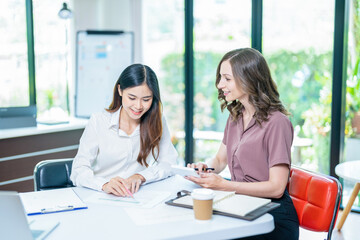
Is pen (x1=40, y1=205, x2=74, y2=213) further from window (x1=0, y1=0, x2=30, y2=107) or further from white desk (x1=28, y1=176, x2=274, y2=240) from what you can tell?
window (x1=0, y1=0, x2=30, y2=107)

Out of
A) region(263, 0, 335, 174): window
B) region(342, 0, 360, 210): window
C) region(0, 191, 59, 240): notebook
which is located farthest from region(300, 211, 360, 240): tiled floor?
region(0, 191, 59, 240): notebook

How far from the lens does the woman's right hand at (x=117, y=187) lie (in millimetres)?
1793

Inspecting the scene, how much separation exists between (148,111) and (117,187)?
613 millimetres

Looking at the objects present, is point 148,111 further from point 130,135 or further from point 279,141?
point 279,141

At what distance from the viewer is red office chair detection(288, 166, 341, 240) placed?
1.78 metres

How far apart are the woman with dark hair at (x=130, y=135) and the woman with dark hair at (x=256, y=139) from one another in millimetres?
286

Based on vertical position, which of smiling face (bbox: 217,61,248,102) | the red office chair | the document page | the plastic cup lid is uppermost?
smiling face (bbox: 217,61,248,102)

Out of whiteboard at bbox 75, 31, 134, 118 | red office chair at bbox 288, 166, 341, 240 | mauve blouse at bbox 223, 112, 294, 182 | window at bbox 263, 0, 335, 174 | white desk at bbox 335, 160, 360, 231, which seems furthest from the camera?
whiteboard at bbox 75, 31, 134, 118

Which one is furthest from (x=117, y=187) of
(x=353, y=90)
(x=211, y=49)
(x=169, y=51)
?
(x=169, y=51)

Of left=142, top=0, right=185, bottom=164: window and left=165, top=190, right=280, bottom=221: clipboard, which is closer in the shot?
left=165, top=190, right=280, bottom=221: clipboard

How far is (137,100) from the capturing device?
2.19 metres

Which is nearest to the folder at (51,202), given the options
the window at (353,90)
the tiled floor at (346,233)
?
the tiled floor at (346,233)

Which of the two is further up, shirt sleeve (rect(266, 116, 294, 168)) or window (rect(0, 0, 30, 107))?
window (rect(0, 0, 30, 107))

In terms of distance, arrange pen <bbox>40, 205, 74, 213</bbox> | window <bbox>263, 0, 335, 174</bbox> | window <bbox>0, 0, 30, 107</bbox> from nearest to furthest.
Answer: pen <bbox>40, 205, 74, 213</bbox>, window <bbox>263, 0, 335, 174</bbox>, window <bbox>0, 0, 30, 107</bbox>
